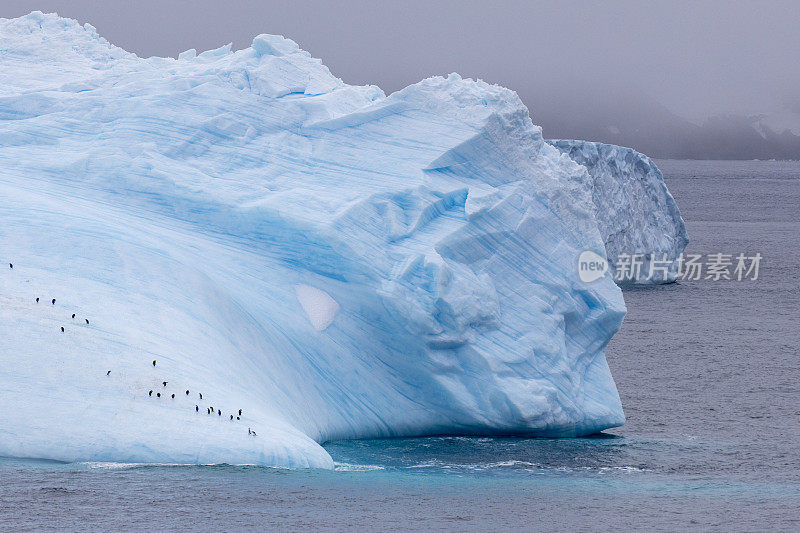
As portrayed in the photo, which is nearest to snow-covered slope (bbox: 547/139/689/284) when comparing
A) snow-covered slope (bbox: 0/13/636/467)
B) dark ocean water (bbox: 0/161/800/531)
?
dark ocean water (bbox: 0/161/800/531)

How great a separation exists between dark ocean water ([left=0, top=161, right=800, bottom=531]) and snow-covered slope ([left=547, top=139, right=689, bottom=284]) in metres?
15.2

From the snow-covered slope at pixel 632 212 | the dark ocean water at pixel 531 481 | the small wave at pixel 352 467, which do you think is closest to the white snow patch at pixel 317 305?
the dark ocean water at pixel 531 481

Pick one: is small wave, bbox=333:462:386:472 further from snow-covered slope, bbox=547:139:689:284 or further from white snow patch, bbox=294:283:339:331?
snow-covered slope, bbox=547:139:689:284

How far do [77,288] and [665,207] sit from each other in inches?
1407

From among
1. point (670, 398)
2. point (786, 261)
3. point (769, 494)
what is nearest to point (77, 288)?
point (769, 494)

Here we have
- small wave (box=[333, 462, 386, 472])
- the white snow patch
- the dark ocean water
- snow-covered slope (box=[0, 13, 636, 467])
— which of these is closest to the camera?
the dark ocean water

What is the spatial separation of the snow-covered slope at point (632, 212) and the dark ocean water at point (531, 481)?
598 inches

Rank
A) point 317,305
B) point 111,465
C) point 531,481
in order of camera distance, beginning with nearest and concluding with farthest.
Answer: point 111,465, point 531,481, point 317,305

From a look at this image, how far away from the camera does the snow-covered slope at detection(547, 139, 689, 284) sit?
4850cm

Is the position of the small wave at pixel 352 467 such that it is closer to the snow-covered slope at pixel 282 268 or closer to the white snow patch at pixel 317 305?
the snow-covered slope at pixel 282 268

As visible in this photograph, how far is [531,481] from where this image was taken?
21.0 meters

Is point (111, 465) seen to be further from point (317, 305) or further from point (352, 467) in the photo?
point (317, 305)

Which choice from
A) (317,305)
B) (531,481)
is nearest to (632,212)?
(317,305)

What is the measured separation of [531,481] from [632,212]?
31.0m
